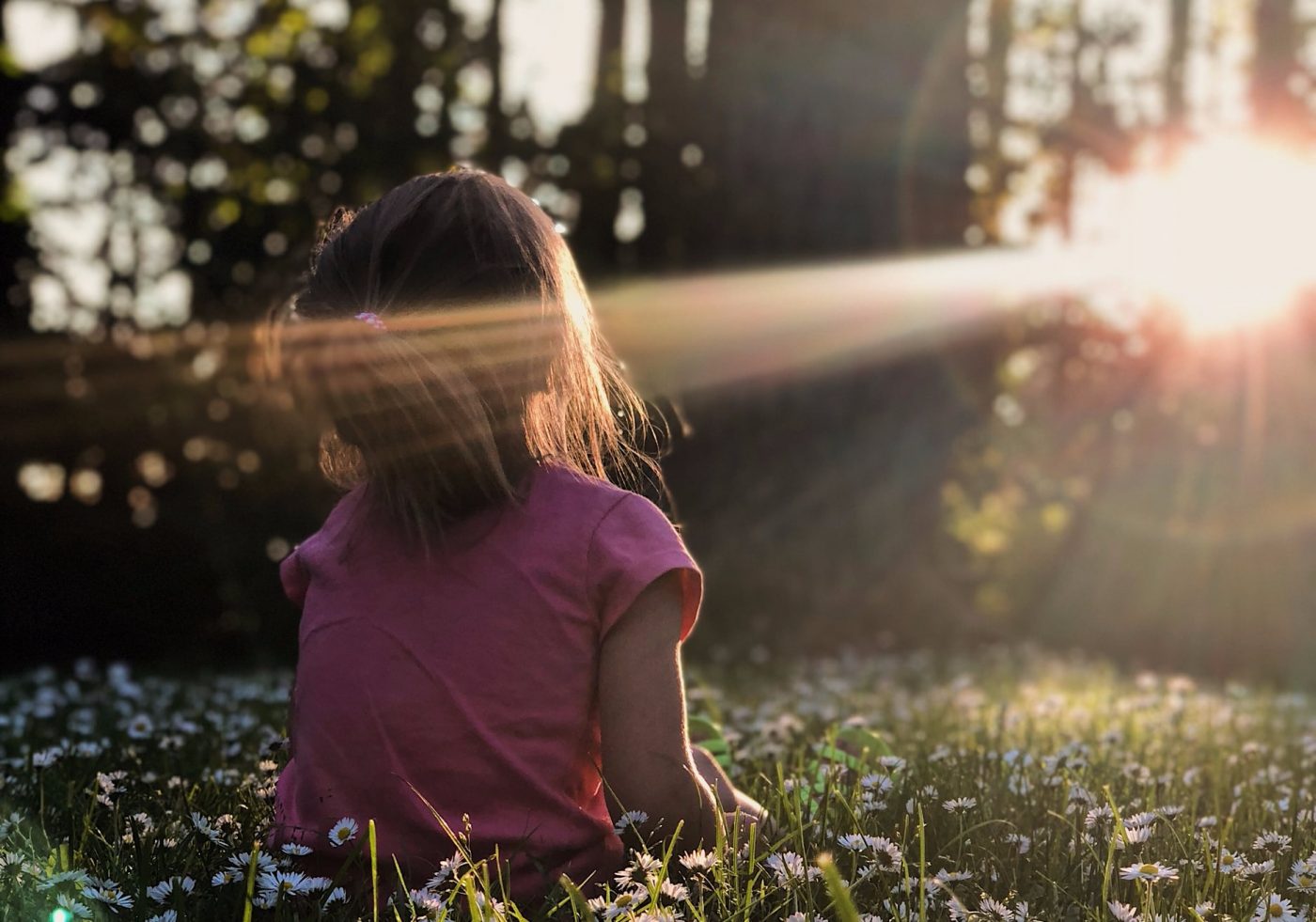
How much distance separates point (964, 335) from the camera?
454 inches

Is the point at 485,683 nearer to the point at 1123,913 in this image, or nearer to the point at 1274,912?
the point at 1123,913

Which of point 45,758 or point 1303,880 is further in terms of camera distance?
point 45,758

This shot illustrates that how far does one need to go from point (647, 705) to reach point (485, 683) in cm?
27

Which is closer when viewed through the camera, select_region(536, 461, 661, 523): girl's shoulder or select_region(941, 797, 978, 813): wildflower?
select_region(536, 461, 661, 523): girl's shoulder

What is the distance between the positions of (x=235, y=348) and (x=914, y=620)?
18.6 ft

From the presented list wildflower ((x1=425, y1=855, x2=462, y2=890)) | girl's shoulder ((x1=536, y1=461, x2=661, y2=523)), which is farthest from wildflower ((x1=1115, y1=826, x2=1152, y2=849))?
wildflower ((x1=425, y1=855, x2=462, y2=890))

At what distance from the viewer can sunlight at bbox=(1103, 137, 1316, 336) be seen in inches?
512

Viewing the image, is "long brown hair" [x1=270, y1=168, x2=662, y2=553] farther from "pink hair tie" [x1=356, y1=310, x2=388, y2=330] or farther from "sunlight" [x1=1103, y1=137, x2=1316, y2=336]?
"sunlight" [x1=1103, y1=137, x2=1316, y2=336]

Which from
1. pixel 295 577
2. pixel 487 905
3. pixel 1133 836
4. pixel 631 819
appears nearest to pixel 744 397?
pixel 295 577

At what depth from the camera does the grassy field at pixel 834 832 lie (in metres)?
2.08

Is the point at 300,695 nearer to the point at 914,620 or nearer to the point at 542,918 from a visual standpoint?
the point at 542,918

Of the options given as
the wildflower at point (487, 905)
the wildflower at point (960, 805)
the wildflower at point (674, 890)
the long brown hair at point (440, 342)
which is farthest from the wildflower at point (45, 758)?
the wildflower at point (960, 805)

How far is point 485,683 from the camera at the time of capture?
2.18m

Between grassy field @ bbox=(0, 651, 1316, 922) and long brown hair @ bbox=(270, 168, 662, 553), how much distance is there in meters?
0.61
